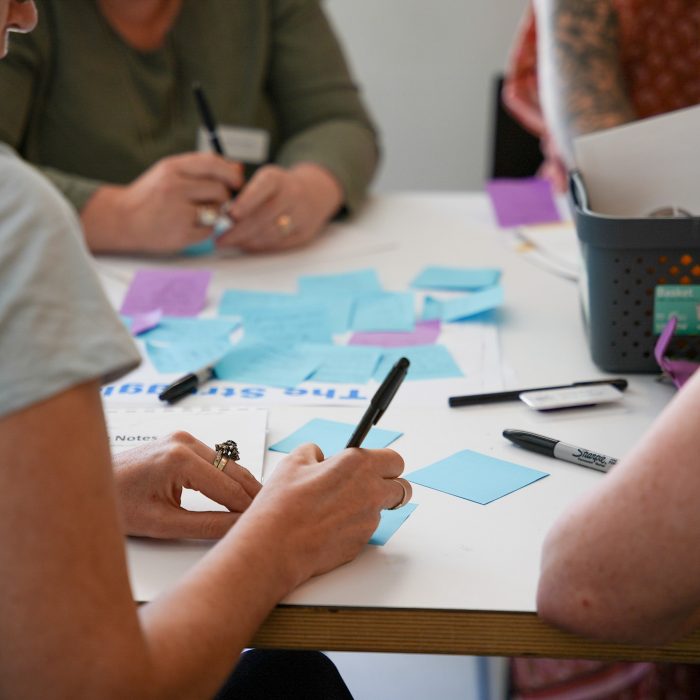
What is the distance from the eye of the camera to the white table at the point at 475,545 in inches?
26.9

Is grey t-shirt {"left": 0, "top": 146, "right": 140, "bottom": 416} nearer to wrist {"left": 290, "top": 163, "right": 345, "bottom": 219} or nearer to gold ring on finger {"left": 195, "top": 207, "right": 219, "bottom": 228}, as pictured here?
gold ring on finger {"left": 195, "top": 207, "right": 219, "bottom": 228}

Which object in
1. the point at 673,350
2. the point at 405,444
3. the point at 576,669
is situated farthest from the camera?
the point at 576,669

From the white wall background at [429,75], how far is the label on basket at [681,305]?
7.31ft

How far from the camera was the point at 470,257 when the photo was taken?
1.53 metres

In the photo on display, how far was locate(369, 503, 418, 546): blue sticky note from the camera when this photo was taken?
0.77m

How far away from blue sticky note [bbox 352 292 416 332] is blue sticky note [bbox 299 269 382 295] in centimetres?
4

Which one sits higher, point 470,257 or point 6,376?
point 6,376

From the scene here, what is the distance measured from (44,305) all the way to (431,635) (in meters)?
0.35

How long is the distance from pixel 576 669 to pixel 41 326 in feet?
3.91

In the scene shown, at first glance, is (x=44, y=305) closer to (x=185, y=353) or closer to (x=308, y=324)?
(x=185, y=353)

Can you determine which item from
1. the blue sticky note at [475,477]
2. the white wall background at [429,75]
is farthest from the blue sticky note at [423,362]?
the white wall background at [429,75]

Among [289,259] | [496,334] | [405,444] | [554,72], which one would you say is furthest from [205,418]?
[554,72]

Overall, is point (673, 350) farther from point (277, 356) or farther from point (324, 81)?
point (324, 81)

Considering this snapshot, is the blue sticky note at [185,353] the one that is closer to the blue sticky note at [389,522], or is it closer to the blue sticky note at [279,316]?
the blue sticky note at [279,316]
